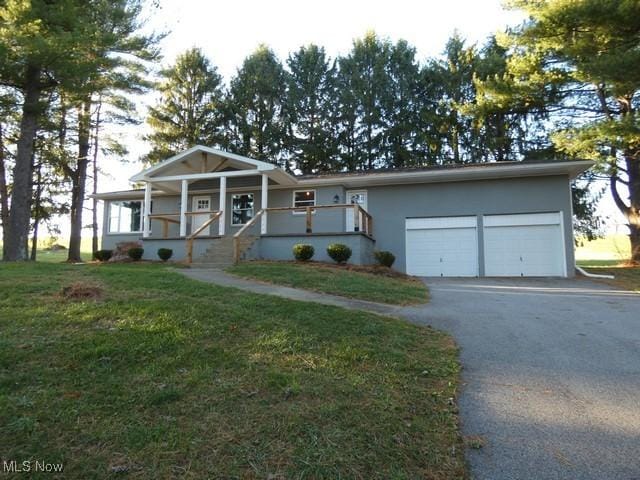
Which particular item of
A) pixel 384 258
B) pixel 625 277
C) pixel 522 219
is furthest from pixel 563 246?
pixel 384 258

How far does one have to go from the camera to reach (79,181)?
73.1ft

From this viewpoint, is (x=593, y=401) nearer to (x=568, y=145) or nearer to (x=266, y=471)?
(x=266, y=471)

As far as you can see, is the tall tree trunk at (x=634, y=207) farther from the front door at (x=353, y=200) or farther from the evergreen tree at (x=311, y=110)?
the evergreen tree at (x=311, y=110)

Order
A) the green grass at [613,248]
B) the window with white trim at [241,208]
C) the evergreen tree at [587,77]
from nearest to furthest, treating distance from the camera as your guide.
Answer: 1. the evergreen tree at [587,77]
2. the window with white trim at [241,208]
3. the green grass at [613,248]

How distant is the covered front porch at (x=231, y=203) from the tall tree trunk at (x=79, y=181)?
549cm

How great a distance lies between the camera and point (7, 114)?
16.0m

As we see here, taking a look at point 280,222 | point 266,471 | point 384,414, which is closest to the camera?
point 266,471

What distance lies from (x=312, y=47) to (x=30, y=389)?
30.8 metres

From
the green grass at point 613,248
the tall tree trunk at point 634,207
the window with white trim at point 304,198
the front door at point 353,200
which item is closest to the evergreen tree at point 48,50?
the window with white trim at point 304,198

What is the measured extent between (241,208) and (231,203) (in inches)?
22.6

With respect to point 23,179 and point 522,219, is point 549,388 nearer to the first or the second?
point 522,219

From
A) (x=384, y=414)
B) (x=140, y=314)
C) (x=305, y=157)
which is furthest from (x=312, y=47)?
(x=384, y=414)

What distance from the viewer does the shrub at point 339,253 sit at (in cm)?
1301

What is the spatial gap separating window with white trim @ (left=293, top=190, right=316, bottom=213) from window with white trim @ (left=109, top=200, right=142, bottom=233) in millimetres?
8311
